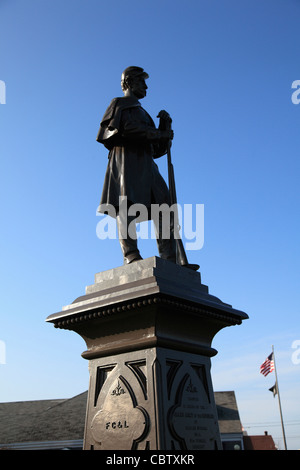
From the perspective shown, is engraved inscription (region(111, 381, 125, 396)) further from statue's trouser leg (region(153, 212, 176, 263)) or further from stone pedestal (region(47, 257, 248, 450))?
statue's trouser leg (region(153, 212, 176, 263))

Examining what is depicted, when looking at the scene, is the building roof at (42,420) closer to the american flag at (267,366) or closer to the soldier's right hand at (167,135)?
the american flag at (267,366)

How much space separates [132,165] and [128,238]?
3.45ft

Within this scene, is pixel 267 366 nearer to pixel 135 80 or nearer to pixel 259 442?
pixel 259 442

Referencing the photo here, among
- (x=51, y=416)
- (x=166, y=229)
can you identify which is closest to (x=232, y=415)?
(x=51, y=416)

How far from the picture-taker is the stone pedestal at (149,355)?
13.2 feet

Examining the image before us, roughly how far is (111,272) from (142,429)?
5.94 feet

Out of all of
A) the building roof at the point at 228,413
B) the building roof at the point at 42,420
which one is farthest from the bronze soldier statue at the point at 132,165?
the building roof at the point at 228,413

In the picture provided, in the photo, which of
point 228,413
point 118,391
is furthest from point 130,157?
point 228,413

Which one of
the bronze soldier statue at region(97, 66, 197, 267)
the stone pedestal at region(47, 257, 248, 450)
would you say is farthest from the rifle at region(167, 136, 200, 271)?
the stone pedestal at region(47, 257, 248, 450)

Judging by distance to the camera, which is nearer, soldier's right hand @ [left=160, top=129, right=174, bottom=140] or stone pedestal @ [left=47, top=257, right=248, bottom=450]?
stone pedestal @ [left=47, top=257, right=248, bottom=450]

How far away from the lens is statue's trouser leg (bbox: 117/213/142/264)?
516 centimetres

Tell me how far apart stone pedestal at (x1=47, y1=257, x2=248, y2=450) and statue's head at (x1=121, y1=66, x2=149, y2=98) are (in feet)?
8.95

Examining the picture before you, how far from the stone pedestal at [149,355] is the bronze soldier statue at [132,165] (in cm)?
57

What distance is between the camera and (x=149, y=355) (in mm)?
4227
